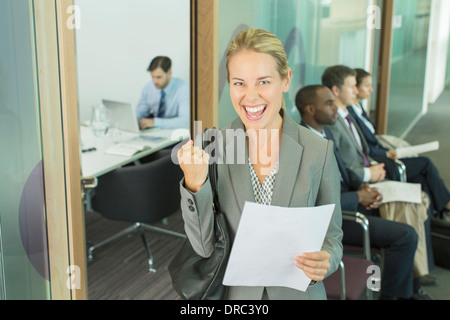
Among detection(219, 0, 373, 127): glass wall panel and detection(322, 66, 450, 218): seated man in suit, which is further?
detection(322, 66, 450, 218): seated man in suit

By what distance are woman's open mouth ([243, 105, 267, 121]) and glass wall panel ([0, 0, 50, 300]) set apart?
33.4 inches

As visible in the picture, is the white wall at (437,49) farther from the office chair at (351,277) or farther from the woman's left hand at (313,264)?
the woman's left hand at (313,264)

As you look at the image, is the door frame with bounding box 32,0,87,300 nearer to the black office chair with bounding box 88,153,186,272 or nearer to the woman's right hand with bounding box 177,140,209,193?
the woman's right hand with bounding box 177,140,209,193

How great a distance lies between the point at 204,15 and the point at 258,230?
40.7 inches

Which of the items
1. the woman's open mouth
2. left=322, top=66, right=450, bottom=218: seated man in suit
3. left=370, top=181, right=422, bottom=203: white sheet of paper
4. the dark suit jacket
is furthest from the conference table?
the woman's open mouth

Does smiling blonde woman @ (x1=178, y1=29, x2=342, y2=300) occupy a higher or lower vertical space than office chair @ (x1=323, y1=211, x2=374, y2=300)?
higher

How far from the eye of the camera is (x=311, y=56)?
3.37 m

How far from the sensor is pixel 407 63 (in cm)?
561

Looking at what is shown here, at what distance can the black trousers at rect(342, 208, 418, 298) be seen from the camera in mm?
2662

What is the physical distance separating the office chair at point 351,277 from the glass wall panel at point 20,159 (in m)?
1.21

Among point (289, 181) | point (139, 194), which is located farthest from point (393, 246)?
point (289, 181)

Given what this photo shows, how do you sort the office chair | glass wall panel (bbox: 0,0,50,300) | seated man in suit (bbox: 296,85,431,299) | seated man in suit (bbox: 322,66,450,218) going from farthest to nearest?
seated man in suit (bbox: 322,66,450,218)
seated man in suit (bbox: 296,85,431,299)
the office chair
glass wall panel (bbox: 0,0,50,300)

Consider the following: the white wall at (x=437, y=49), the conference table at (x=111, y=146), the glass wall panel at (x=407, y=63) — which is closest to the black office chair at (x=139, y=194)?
the conference table at (x=111, y=146)
